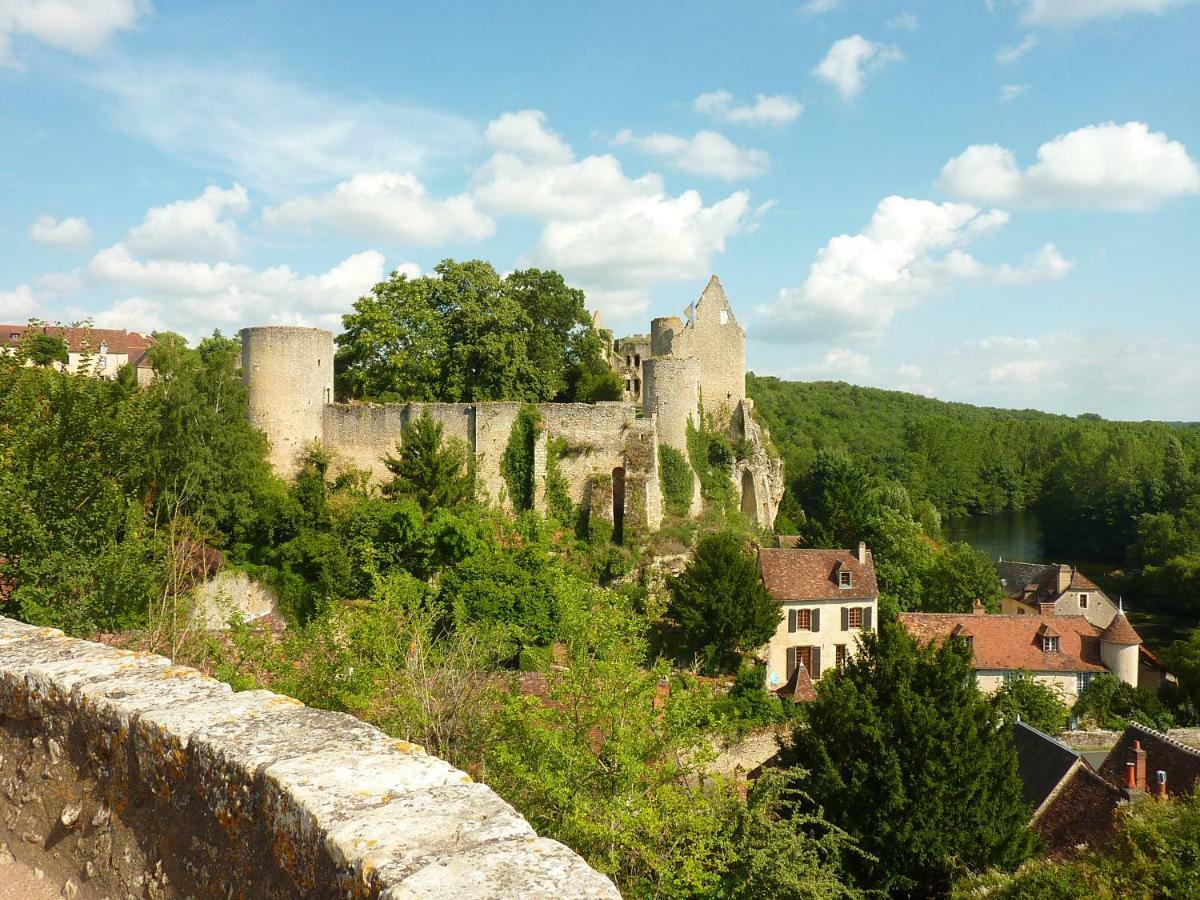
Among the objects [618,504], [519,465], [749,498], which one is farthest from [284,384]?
[749,498]

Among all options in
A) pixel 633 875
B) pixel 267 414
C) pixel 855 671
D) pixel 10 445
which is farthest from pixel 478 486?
pixel 633 875

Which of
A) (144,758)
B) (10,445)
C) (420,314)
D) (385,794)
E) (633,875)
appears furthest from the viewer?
(420,314)

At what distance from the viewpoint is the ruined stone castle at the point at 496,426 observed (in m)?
26.9

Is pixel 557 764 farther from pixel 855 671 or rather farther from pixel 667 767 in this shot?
pixel 855 671

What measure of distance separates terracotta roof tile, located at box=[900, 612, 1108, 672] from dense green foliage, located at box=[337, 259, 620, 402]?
611 inches

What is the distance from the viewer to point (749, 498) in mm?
32094

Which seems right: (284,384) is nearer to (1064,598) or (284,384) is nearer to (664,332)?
(664,332)

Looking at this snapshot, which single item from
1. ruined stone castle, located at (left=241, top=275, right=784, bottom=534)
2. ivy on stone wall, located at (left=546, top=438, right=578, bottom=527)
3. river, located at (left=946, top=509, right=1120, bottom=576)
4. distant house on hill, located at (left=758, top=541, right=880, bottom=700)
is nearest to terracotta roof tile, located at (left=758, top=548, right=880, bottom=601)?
distant house on hill, located at (left=758, top=541, right=880, bottom=700)

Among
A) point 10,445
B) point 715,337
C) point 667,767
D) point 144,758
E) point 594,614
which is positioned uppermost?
point 715,337

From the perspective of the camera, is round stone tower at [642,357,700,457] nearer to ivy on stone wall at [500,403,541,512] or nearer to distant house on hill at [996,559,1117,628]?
ivy on stone wall at [500,403,541,512]

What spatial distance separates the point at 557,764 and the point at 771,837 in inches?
148

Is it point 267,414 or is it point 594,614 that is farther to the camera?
point 267,414

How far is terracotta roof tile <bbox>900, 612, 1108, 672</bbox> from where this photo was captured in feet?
98.8

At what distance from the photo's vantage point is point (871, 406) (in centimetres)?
11506
